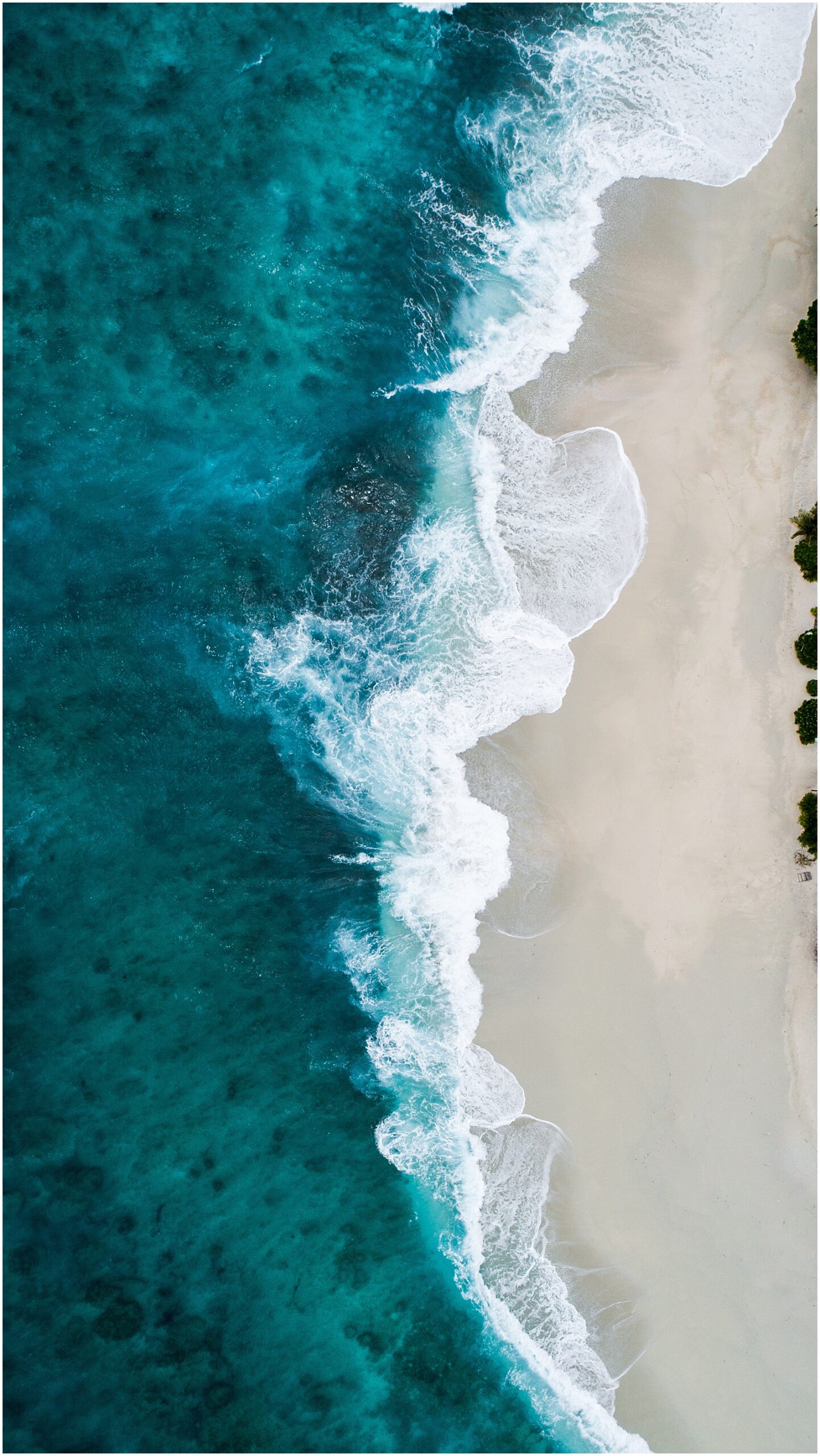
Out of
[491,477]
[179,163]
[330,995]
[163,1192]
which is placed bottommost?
[163,1192]

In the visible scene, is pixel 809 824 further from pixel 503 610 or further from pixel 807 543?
pixel 503 610

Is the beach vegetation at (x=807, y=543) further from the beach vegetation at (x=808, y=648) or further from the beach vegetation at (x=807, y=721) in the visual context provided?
the beach vegetation at (x=807, y=721)

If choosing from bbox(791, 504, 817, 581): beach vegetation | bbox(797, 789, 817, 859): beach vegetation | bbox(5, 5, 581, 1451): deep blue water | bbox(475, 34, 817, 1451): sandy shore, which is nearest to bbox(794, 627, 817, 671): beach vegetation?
bbox(475, 34, 817, 1451): sandy shore

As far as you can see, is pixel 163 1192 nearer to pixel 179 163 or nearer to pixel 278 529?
pixel 278 529

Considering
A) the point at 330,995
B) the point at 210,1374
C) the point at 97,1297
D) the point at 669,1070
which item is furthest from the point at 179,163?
the point at 210,1374

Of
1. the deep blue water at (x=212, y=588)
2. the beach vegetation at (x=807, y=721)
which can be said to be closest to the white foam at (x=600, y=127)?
the deep blue water at (x=212, y=588)

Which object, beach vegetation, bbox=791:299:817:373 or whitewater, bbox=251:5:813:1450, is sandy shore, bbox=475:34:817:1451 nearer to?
beach vegetation, bbox=791:299:817:373
